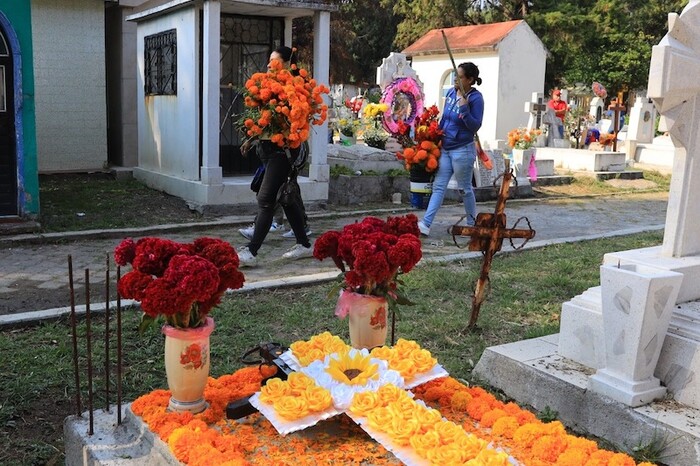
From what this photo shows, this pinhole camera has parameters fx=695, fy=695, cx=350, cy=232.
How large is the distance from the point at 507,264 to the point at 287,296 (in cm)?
237

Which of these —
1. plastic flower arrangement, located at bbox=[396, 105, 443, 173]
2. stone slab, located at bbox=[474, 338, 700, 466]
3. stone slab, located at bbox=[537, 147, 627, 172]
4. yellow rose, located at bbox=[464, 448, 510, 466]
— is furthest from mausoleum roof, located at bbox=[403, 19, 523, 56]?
yellow rose, located at bbox=[464, 448, 510, 466]

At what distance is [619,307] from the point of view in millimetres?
3305

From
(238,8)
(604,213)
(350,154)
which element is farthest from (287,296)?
(604,213)

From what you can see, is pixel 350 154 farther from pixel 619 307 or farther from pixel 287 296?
pixel 619 307

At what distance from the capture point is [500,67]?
22125mm

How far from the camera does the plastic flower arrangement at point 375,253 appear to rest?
2.93 m

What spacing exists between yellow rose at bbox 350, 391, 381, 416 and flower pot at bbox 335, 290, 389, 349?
20.7 inches

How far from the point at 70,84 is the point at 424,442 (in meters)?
10.3

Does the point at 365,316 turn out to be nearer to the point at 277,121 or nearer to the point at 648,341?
the point at 648,341

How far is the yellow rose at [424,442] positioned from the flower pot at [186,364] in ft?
2.91

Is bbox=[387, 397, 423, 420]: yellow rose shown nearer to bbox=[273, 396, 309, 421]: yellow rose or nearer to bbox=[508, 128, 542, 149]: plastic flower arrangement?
bbox=[273, 396, 309, 421]: yellow rose

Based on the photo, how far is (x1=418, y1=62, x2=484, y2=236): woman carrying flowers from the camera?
7227mm

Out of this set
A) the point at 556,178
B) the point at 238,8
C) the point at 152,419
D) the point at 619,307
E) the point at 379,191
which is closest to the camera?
the point at 152,419

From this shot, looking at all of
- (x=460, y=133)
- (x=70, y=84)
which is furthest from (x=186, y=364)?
(x=70, y=84)
